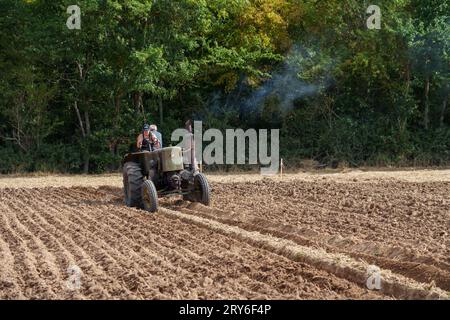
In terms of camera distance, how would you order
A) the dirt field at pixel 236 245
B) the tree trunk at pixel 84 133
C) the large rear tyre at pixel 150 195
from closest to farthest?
the dirt field at pixel 236 245 → the large rear tyre at pixel 150 195 → the tree trunk at pixel 84 133

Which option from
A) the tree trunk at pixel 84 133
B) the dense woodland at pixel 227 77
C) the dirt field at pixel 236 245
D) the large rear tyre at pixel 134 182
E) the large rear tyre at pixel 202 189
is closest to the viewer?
the dirt field at pixel 236 245

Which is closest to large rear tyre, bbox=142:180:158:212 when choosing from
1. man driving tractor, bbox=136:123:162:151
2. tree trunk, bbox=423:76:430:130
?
man driving tractor, bbox=136:123:162:151

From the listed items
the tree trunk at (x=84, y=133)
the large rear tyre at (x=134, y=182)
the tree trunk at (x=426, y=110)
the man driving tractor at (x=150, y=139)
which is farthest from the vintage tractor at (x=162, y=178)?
the tree trunk at (x=426, y=110)

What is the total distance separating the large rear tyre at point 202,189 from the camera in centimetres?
1648

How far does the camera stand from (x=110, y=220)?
48.5 feet

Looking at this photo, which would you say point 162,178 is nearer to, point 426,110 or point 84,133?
point 84,133

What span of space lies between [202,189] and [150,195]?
1195 mm

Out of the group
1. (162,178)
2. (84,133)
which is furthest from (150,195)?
(84,133)

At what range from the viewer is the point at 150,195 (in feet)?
52.1

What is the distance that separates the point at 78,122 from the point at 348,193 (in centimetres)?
1413

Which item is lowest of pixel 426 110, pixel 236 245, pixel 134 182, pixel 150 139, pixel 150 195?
pixel 236 245

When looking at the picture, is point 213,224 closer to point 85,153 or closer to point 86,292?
point 86,292

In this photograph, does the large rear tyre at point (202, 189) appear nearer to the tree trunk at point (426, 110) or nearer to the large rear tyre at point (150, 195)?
the large rear tyre at point (150, 195)

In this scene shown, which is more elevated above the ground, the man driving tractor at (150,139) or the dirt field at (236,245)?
the man driving tractor at (150,139)
